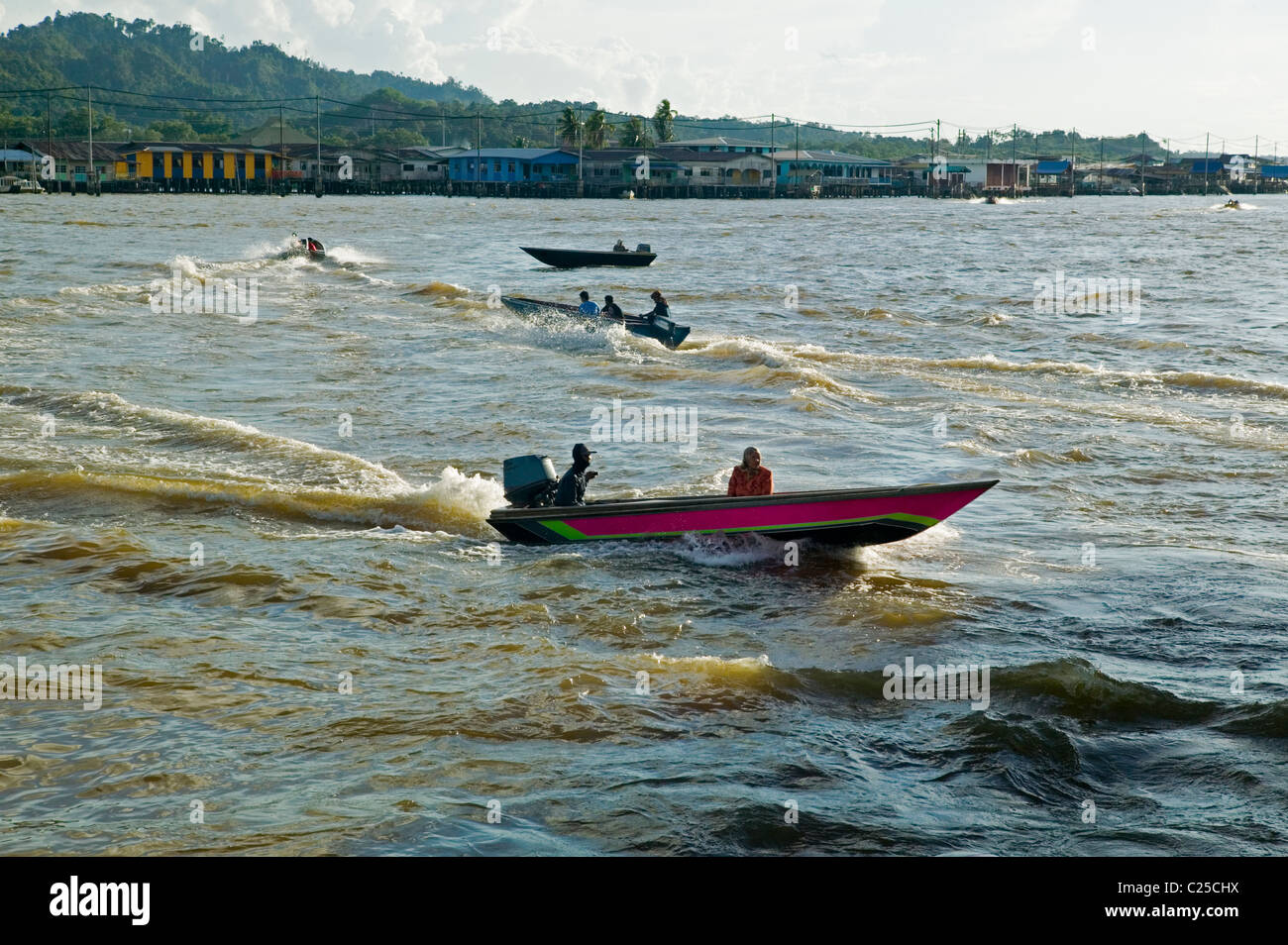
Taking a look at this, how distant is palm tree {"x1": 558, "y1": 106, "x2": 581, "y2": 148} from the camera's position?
468ft

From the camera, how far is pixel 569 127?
14575 cm

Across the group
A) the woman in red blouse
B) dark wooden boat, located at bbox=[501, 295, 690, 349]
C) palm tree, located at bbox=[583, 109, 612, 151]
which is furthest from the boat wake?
palm tree, located at bbox=[583, 109, 612, 151]

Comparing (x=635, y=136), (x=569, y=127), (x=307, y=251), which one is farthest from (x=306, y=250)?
(x=635, y=136)

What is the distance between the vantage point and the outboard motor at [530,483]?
13.8 meters

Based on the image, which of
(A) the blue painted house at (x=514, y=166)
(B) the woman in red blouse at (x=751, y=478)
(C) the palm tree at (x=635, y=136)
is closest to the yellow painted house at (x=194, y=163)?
(A) the blue painted house at (x=514, y=166)

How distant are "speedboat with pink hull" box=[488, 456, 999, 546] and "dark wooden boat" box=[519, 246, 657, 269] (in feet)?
111

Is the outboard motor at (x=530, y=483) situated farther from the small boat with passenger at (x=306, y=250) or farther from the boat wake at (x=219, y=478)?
the small boat with passenger at (x=306, y=250)

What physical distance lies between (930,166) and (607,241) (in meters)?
115

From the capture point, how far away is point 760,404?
22906 millimetres

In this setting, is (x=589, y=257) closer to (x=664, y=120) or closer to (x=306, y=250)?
(x=306, y=250)

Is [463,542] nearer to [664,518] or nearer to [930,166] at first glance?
[664,518]

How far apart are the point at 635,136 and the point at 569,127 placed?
879 cm

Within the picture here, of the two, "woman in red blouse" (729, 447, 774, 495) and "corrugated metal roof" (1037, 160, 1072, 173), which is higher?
"corrugated metal roof" (1037, 160, 1072, 173)

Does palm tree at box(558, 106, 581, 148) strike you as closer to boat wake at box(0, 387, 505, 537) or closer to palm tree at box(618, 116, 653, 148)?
palm tree at box(618, 116, 653, 148)
